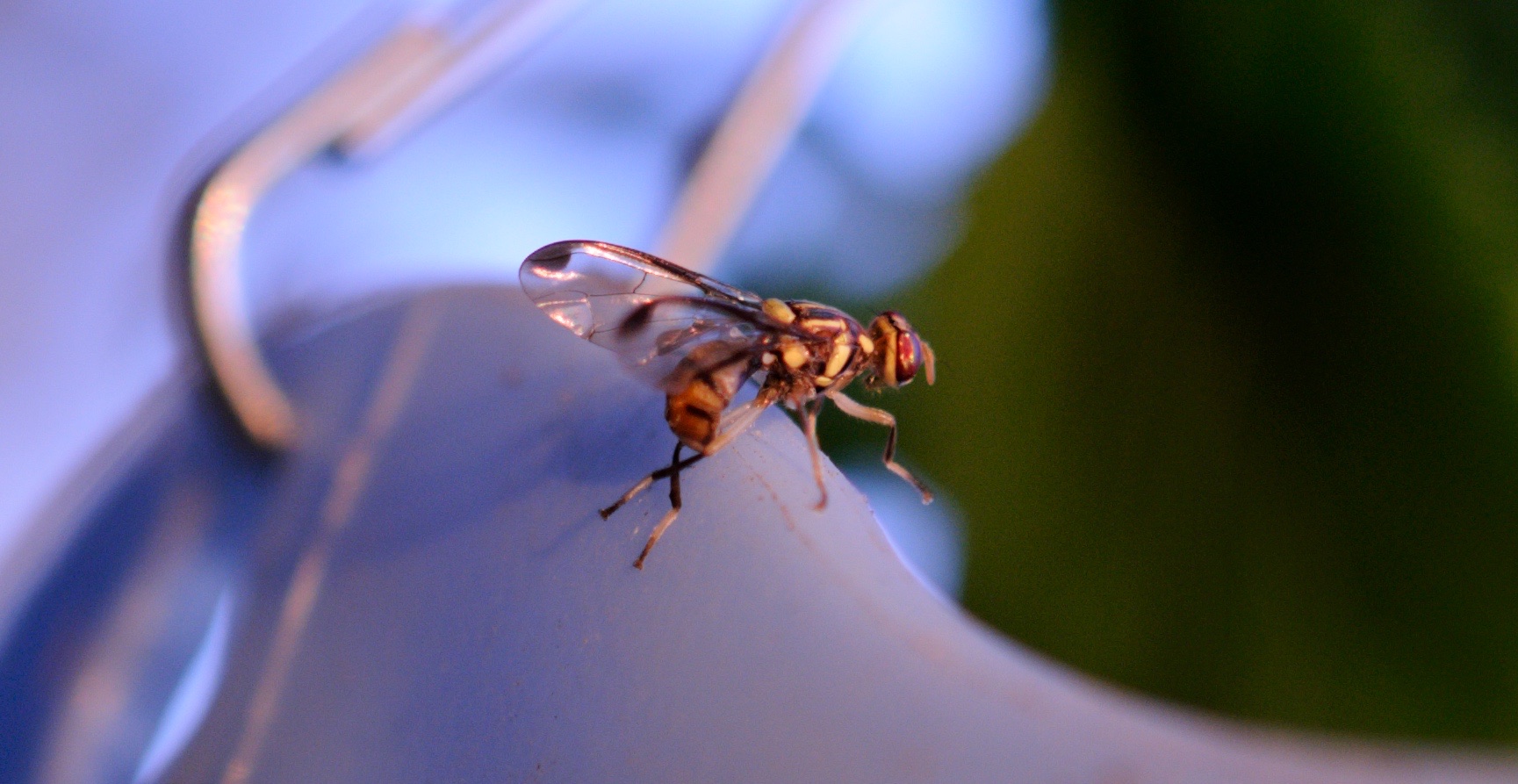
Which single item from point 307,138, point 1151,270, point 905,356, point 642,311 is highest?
point 307,138

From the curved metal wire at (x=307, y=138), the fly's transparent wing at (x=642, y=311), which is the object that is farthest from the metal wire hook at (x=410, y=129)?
the fly's transparent wing at (x=642, y=311)

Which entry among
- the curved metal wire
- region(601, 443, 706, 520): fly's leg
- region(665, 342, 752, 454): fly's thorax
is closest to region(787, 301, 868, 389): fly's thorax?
region(665, 342, 752, 454): fly's thorax

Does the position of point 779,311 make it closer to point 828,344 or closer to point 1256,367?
point 828,344

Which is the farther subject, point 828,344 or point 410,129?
point 410,129

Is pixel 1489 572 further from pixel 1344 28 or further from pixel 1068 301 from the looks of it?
pixel 1344 28

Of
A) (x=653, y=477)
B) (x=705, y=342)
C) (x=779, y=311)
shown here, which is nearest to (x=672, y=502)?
(x=653, y=477)

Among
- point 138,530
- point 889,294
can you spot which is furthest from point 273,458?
point 889,294

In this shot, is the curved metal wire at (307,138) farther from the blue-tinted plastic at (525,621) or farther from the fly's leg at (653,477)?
the fly's leg at (653,477)
